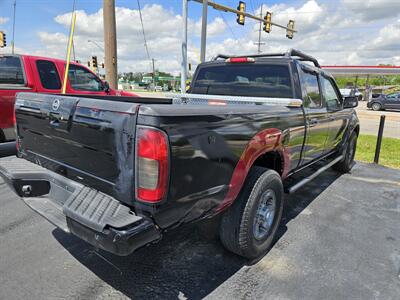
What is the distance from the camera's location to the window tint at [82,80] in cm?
726

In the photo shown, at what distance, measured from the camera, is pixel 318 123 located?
4.19 metres

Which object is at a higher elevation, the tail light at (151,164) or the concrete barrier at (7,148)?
the tail light at (151,164)

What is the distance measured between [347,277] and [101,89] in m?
6.84

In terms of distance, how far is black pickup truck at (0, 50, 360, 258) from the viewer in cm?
194

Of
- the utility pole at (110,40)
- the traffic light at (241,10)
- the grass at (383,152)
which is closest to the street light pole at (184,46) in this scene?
the utility pole at (110,40)

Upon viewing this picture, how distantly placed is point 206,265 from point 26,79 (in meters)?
5.43

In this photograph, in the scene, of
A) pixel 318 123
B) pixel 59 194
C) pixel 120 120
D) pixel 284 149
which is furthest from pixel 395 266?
pixel 59 194

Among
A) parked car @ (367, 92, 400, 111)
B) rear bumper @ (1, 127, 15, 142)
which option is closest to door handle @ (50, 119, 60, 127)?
rear bumper @ (1, 127, 15, 142)

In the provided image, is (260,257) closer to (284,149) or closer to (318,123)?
(284,149)

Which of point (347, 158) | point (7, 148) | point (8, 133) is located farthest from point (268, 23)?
point (7, 148)

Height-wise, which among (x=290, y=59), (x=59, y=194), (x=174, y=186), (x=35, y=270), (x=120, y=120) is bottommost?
(x=35, y=270)

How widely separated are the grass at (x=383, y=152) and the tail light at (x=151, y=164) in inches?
270

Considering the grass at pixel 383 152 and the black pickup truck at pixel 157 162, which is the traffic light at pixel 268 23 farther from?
the black pickup truck at pixel 157 162

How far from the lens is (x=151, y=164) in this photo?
75.4 inches
